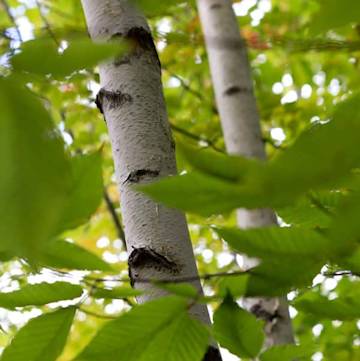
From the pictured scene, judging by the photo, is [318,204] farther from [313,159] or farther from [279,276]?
[313,159]

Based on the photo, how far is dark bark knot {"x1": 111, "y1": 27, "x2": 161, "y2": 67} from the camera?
0.69m

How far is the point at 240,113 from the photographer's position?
1.59 metres

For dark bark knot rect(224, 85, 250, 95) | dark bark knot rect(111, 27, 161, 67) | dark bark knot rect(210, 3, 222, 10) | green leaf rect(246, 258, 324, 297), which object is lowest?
green leaf rect(246, 258, 324, 297)

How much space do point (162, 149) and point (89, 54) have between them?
0.38 meters

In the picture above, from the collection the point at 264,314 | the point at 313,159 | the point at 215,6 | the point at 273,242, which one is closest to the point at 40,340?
the point at 273,242

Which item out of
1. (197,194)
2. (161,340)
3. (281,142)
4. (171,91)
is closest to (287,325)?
(281,142)

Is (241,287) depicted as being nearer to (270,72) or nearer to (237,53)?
(237,53)

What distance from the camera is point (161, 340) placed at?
1.52 ft

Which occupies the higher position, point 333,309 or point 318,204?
point 318,204

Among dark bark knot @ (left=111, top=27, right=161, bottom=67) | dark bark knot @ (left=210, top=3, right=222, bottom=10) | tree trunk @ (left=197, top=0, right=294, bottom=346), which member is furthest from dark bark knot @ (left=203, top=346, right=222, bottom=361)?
dark bark knot @ (left=210, top=3, right=222, bottom=10)

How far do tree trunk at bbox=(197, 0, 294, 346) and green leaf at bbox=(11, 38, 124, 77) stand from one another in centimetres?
110

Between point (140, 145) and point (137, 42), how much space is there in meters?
0.15

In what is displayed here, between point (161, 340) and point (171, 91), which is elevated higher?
point (171, 91)

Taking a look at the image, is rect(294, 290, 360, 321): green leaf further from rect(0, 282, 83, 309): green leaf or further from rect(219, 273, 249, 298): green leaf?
rect(0, 282, 83, 309): green leaf
